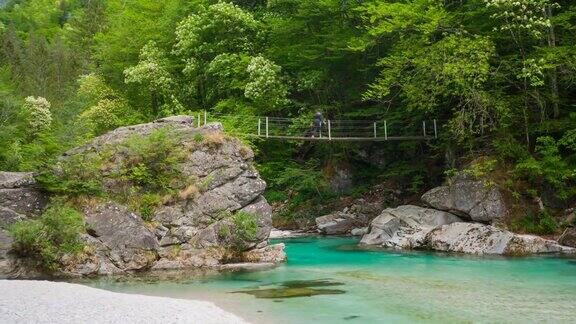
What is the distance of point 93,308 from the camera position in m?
9.09

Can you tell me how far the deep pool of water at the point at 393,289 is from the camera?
9.84 meters

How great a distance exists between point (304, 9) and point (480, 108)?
1207 cm

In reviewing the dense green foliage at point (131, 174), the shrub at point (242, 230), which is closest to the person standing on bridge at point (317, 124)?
the dense green foliage at point (131, 174)

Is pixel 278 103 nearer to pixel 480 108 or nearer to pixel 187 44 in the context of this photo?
pixel 187 44

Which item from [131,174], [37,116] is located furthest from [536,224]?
[37,116]

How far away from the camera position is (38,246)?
47.0 ft

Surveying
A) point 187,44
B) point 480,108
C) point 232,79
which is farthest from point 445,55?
point 187,44

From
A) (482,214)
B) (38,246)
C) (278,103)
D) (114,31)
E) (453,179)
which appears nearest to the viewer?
(38,246)

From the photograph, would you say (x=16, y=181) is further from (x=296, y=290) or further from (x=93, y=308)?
(x=296, y=290)

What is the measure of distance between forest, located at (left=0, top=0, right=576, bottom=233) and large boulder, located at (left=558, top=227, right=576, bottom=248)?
1.10 metres

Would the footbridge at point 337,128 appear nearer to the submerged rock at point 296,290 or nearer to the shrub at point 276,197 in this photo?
the shrub at point 276,197

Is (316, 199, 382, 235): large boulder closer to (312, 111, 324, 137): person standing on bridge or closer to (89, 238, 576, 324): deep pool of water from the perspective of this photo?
(312, 111, 324, 137): person standing on bridge

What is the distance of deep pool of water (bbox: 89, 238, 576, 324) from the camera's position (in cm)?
984

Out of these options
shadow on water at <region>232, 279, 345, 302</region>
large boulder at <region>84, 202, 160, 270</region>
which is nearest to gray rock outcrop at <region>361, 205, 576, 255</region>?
shadow on water at <region>232, 279, 345, 302</region>
